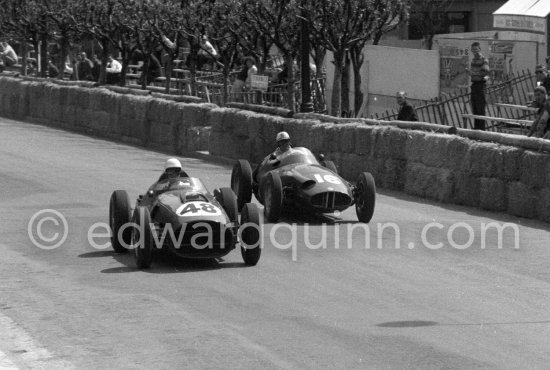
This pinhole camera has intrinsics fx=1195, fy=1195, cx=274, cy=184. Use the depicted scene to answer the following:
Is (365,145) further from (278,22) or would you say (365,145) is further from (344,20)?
(278,22)

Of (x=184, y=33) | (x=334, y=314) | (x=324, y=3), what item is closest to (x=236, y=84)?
(x=184, y=33)

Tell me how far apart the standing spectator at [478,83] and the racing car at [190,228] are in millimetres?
8974

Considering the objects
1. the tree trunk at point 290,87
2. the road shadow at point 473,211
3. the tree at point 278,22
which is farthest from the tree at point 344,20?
the road shadow at point 473,211

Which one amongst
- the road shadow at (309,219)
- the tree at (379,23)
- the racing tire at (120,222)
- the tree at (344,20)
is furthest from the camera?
the tree at (379,23)

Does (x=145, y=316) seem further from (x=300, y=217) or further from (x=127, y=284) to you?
(x=300, y=217)

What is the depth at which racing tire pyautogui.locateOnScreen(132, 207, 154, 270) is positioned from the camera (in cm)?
1205

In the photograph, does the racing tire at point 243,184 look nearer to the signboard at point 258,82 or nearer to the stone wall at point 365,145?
the stone wall at point 365,145

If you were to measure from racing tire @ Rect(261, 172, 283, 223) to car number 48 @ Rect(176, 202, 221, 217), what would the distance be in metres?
2.79

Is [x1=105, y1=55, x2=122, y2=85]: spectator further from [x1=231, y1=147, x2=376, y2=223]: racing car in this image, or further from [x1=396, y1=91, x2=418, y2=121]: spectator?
[x1=231, y1=147, x2=376, y2=223]: racing car

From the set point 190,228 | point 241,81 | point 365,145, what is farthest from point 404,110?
point 190,228

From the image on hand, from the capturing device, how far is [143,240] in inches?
474

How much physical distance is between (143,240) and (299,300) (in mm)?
2098

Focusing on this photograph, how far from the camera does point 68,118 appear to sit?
33.2 meters

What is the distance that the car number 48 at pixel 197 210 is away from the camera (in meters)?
12.3
